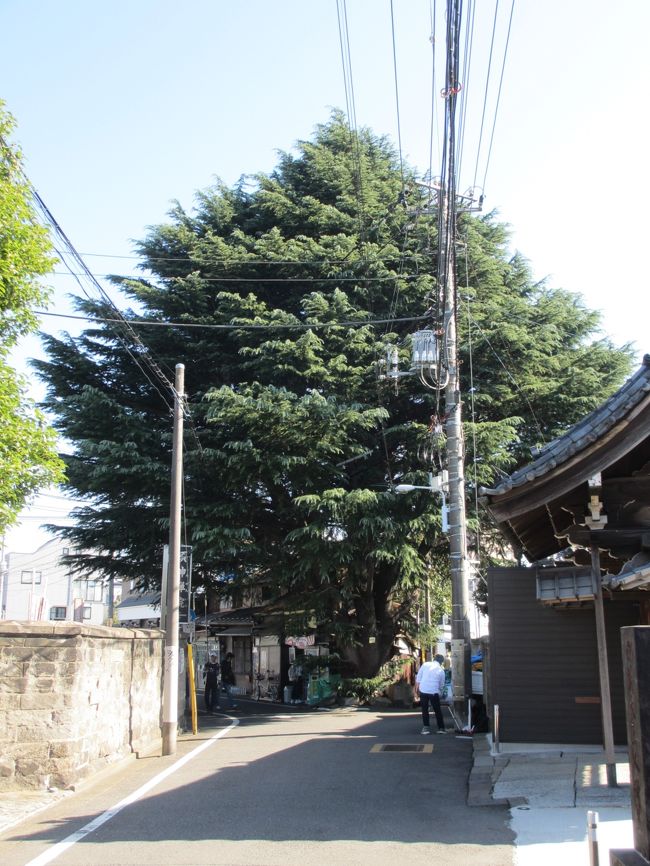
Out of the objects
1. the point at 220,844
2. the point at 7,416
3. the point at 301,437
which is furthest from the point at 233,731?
the point at 220,844

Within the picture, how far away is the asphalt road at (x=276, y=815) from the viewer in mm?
7039

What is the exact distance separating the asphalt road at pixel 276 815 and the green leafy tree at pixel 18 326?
456cm

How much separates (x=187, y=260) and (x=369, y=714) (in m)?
15.2

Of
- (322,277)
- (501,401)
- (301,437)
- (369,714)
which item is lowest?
(369,714)

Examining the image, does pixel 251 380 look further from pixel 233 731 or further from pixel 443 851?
pixel 443 851

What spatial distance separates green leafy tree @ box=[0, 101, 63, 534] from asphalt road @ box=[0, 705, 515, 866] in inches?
179

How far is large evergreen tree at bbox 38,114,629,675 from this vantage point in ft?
72.0

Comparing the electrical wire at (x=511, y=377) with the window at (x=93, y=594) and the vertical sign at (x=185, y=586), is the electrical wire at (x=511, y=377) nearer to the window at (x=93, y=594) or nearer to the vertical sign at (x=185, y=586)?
the vertical sign at (x=185, y=586)

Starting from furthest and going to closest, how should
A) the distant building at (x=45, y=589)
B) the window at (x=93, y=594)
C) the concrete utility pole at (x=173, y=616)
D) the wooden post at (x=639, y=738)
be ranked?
the window at (x=93, y=594), the distant building at (x=45, y=589), the concrete utility pole at (x=173, y=616), the wooden post at (x=639, y=738)

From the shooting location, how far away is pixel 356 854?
6.96 meters

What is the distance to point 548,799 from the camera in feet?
28.8

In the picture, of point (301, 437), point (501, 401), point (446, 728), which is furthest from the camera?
point (501, 401)

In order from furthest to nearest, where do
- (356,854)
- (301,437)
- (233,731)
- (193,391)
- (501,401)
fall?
(193,391) < (501,401) < (301,437) < (233,731) < (356,854)

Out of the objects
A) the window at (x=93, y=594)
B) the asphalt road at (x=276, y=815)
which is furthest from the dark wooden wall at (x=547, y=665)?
the window at (x=93, y=594)
